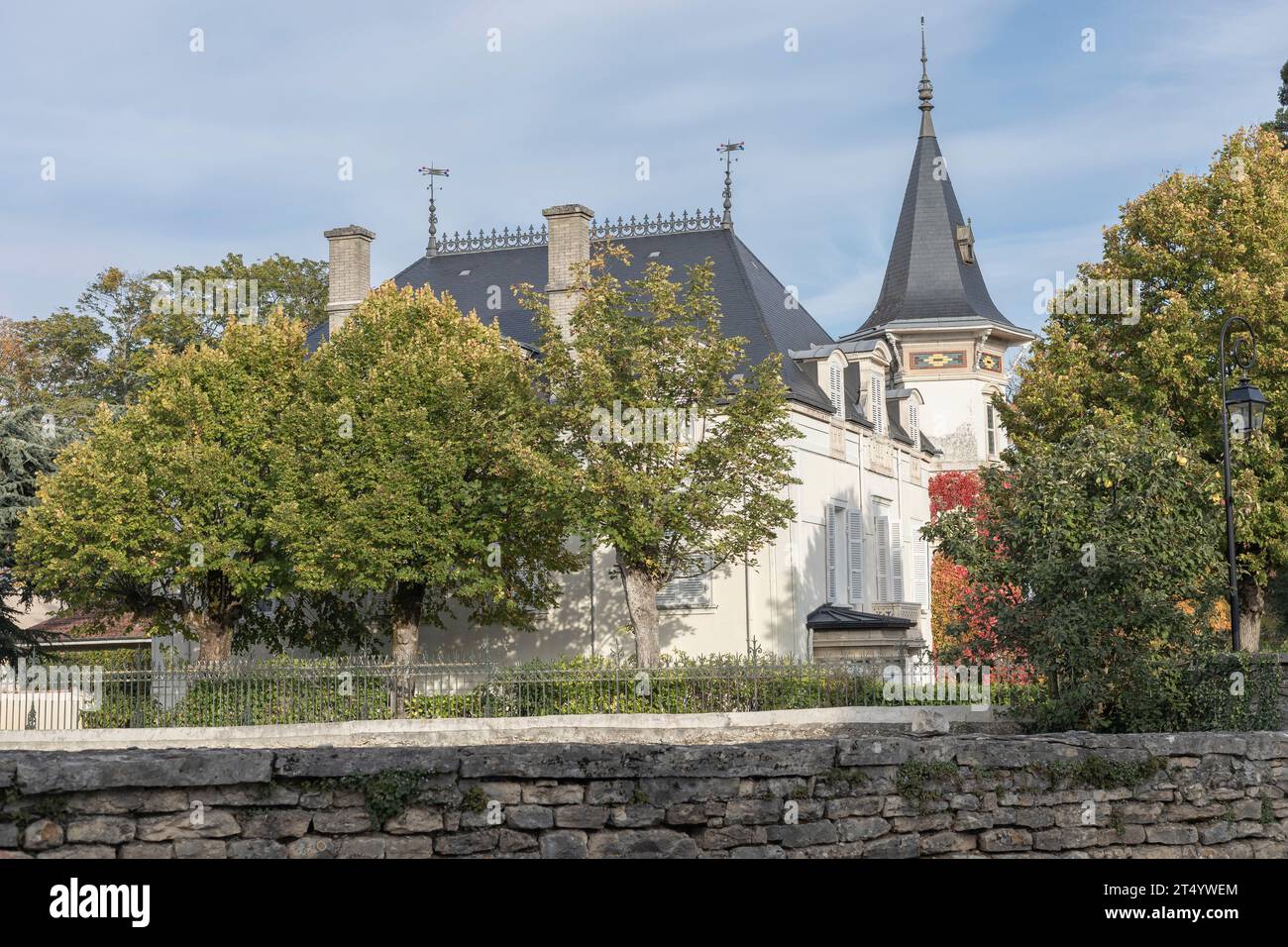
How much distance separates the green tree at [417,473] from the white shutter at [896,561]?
37.2ft

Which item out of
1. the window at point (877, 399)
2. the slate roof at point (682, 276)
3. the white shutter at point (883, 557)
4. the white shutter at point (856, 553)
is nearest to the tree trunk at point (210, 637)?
the slate roof at point (682, 276)

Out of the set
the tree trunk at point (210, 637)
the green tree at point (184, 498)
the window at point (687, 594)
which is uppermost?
the green tree at point (184, 498)

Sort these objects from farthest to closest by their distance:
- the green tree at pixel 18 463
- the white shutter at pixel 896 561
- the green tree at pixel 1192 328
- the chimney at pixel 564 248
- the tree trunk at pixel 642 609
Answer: the white shutter at pixel 896 561 < the chimney at pixel 564 248 < the green tree at pixel 18 463 < the green tree at pixel 1192 328 < the tree trunk at pixel 642 609

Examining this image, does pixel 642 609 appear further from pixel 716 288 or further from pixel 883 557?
pixel 883 557

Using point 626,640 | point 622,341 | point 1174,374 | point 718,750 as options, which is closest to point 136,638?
point 626,640

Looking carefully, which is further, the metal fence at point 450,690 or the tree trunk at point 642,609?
the tree trunk at point 642,609

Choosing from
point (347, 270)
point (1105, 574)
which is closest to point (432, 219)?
point (347, 270)

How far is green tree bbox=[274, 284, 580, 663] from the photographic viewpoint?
84.4ft

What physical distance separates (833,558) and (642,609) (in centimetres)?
834

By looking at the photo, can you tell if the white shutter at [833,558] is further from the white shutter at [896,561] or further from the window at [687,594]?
the window at [687,594]

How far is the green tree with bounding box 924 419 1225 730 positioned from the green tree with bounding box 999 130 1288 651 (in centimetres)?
873

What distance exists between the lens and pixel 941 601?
38.7 metres

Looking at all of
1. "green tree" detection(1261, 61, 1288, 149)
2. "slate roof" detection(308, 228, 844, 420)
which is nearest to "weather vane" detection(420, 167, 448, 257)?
"slate roof" detection(308, 228, 844, 420)

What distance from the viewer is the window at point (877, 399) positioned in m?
35.7
